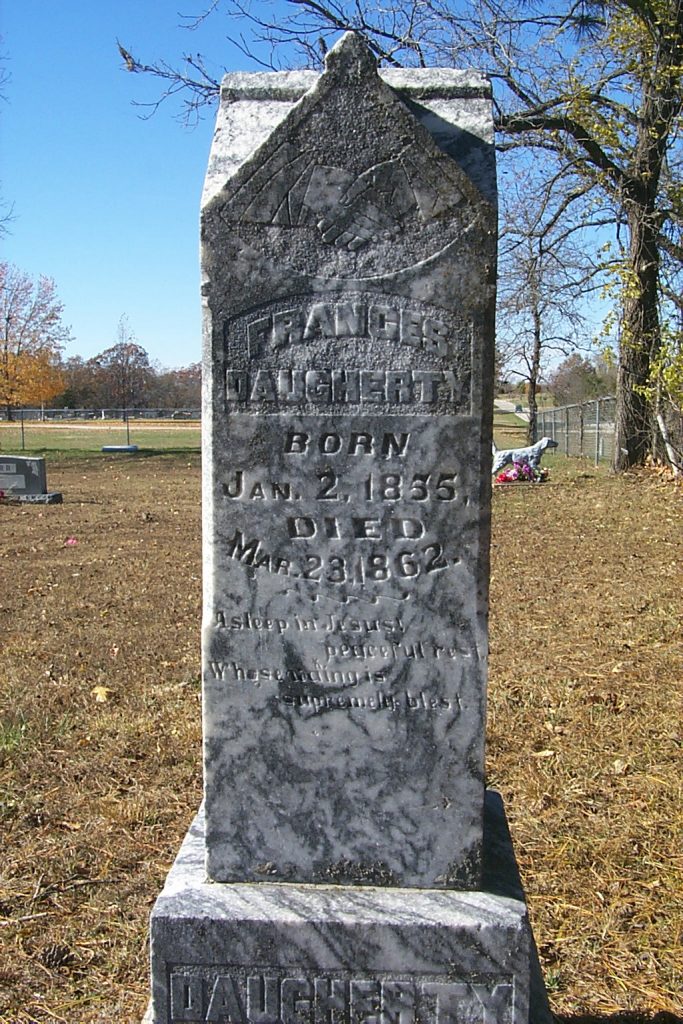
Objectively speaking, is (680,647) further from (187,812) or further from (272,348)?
(272,348)

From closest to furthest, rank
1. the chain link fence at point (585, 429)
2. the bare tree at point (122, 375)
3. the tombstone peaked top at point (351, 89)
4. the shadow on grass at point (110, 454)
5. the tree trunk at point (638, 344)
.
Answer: the tombstone peaked top at point (351, 89) → the tree trunk at point (638, 344) → the chain link fence at point (585, 429) → the shadow on grass at point (110, 454) → the bare tree at point (122, 375)

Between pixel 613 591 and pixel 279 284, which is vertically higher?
pixel 279 284

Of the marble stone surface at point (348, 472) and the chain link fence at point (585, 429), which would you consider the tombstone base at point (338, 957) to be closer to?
the marble stone surface at point (348, 472)

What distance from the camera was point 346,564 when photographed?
7.89 ft

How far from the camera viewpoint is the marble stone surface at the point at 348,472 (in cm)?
229

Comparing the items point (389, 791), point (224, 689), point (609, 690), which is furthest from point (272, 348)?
point (609, 690)

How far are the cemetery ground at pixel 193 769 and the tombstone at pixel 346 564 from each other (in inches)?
30.2

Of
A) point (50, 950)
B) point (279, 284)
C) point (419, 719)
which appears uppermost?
point (279, 284)

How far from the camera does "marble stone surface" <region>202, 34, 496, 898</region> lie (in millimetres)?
2291

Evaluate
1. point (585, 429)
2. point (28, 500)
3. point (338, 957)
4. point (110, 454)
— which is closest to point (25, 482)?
point (28, 500)

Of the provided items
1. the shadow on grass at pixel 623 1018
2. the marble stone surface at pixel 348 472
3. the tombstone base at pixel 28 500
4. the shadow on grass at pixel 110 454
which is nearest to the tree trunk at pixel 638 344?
the tombstone base at pixel 28 500

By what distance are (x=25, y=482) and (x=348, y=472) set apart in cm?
1481

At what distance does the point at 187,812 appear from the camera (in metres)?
4.05

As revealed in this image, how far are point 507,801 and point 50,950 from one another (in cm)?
203
